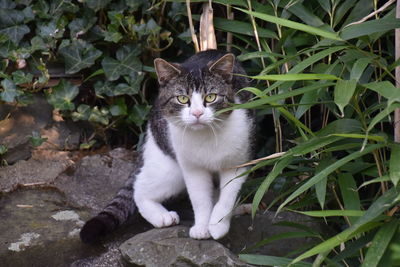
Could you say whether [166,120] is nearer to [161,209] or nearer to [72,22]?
[161,209]

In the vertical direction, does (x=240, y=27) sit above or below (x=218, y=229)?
above

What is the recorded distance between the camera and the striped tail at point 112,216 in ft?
8.46

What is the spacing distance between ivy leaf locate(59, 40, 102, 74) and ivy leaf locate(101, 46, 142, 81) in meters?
0.07

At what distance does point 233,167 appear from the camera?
250 centimetres

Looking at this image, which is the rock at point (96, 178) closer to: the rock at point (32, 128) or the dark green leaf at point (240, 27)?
the rock at point (32, 128)

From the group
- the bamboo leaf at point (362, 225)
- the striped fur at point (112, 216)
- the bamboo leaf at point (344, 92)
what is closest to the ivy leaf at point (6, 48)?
the striped fur at point (112, 216)

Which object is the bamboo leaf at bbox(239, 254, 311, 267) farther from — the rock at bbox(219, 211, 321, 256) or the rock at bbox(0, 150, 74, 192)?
the rock at bbox(0, 150, 74, 192)

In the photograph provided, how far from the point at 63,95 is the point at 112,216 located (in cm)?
94

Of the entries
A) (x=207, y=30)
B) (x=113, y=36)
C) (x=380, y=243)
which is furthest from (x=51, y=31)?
(x=380, y=243)

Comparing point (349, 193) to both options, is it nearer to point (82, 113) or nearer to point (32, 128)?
point (82, 113)

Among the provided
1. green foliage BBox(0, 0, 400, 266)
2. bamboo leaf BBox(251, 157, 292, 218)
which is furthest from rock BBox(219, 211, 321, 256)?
bamboo leaf BBox(251, 157, 292, 218)

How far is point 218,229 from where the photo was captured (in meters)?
2.48

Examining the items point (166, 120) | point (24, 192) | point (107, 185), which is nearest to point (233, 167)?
point (166, 120)

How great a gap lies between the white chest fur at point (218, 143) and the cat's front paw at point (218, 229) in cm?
24
